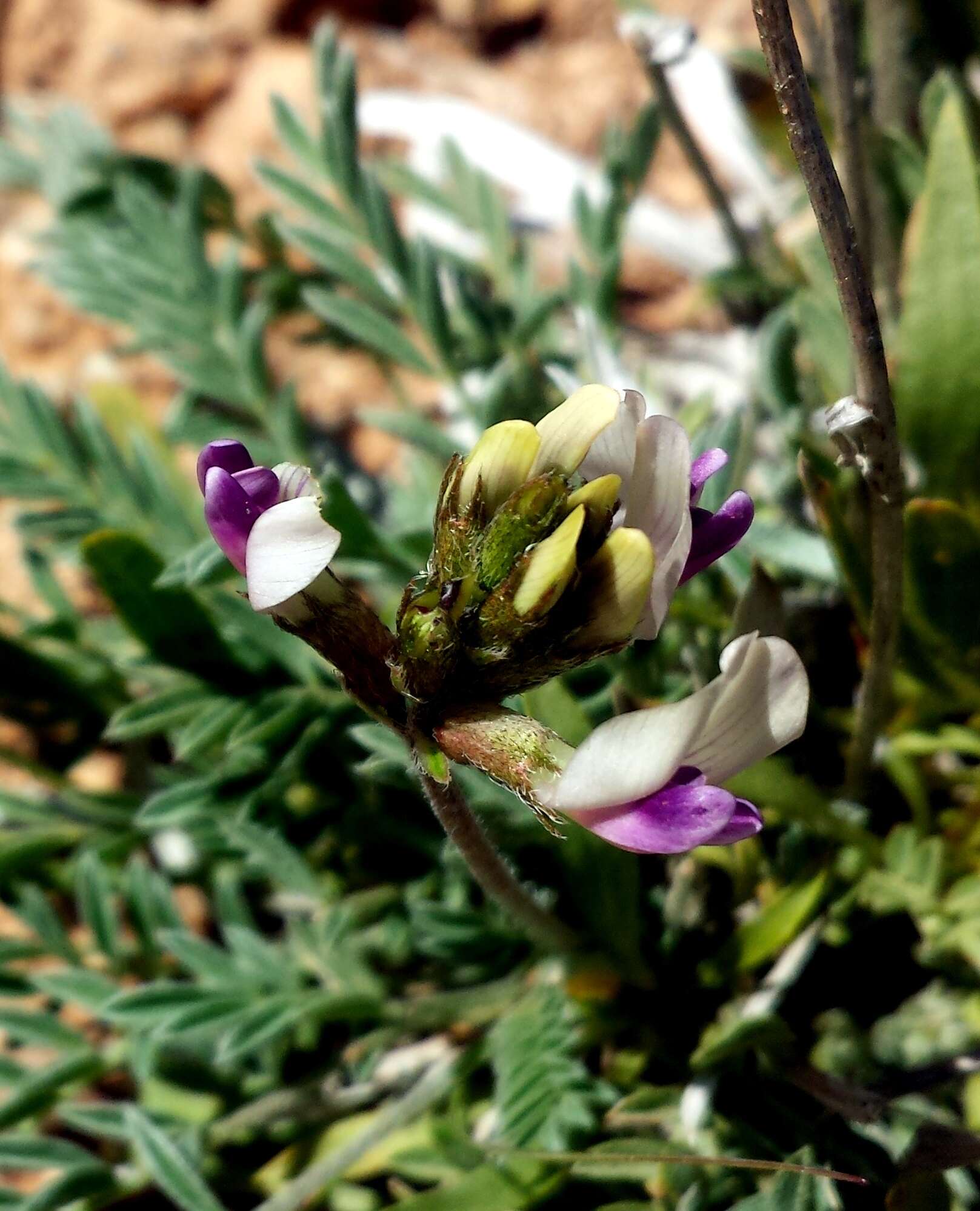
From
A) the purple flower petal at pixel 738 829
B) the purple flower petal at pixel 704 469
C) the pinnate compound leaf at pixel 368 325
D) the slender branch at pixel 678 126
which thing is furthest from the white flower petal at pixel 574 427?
the pinnate compound leaf at pixel 368 325

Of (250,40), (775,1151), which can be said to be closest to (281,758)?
(775,1151)

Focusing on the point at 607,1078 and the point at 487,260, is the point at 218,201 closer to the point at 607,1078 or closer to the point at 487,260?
the point at 487,260

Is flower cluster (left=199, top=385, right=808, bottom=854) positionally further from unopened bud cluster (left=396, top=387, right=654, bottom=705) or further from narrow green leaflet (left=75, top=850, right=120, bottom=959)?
narrow green leaflet (left=75, top=850, right=120, bottom=959)

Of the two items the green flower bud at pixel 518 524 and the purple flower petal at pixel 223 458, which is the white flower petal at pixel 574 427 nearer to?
the green flower bud at pixel 518 524

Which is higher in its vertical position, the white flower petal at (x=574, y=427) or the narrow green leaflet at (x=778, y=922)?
the white flower petal at (x=574, y=427)

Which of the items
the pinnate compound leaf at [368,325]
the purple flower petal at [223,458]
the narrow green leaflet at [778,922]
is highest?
the pinnate compound leaf at [368,325]

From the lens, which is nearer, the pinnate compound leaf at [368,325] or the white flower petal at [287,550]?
the white flower petal at [287,550]
